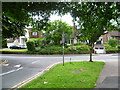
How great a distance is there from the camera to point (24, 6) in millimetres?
4531

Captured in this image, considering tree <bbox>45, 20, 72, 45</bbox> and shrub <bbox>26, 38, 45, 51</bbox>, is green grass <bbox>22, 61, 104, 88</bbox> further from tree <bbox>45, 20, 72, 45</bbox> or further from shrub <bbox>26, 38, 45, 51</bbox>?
tree <bbox>45, 20, 72, 45</bbox>

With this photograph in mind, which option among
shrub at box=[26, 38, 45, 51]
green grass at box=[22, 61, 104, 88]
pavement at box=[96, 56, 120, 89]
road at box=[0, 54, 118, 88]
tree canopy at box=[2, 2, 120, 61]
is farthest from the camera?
shrub at box=[26, 38, 45, 51]

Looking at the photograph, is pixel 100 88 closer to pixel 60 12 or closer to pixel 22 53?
pixel 60 12

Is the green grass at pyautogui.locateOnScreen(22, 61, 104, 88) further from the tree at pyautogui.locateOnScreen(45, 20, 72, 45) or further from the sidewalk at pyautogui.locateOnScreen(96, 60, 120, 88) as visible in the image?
the tree at pyautogui.locateOnScreen(45, 20, 72, 45)

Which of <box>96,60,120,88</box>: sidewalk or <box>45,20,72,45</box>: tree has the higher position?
<box>45,20,72,45</box>: tree

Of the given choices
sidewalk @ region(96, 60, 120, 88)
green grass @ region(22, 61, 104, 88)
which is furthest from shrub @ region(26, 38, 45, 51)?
sidewalk @ region(96, 60, 120, 88)

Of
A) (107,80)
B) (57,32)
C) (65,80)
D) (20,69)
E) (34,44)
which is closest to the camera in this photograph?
(107,80)

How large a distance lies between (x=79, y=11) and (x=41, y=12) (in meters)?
1.19

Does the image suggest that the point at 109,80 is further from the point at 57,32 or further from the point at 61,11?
the point at 57,32

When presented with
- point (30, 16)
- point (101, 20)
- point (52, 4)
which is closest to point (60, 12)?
point (52, 4)

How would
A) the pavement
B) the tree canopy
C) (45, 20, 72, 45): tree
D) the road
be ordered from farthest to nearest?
(45, 20, 72, 45): tree, the road, the pavement, the tree canopy

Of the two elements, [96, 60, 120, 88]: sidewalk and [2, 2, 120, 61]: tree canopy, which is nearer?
[2, 2, 120, 61]: tree canopy

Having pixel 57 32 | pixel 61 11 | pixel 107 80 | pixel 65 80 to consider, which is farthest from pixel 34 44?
pixel 61 11

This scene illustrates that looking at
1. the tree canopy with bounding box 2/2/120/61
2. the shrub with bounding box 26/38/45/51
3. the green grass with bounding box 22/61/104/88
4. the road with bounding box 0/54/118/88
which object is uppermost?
the tree canopy with bounding box 2/2/120/61
